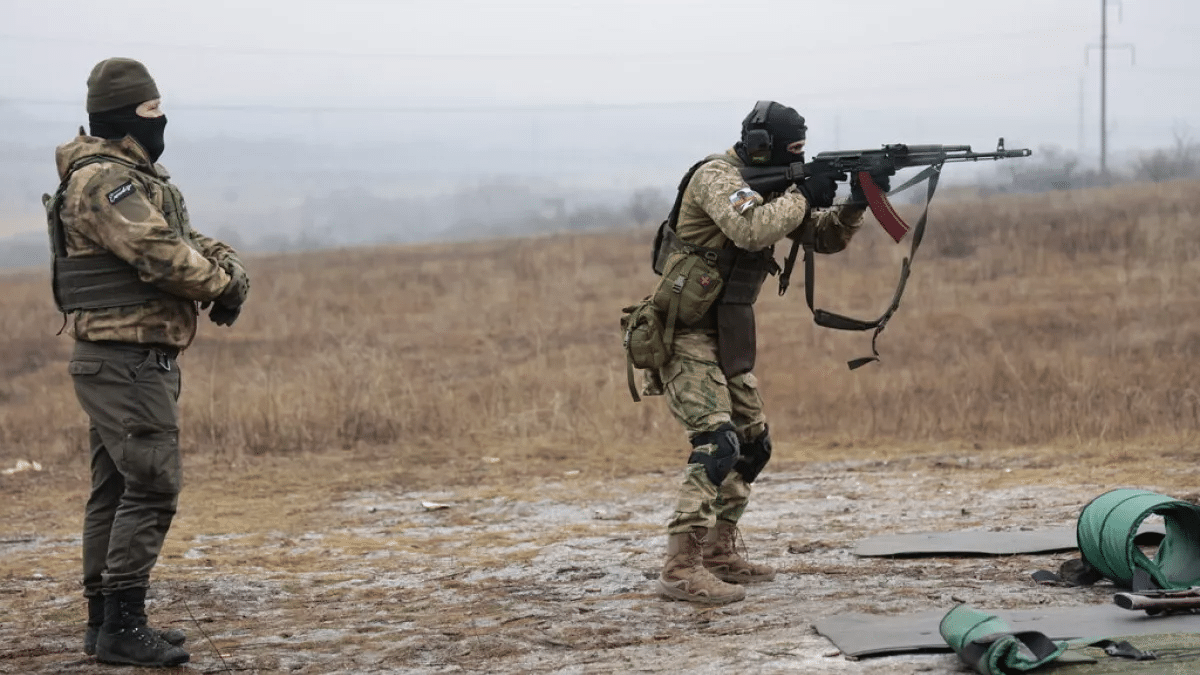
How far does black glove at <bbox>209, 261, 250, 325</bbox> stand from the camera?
4930mm

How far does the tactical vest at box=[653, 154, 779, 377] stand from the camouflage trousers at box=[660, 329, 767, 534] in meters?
0.06

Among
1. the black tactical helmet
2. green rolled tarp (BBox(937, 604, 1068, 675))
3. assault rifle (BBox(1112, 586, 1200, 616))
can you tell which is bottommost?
assault rifle (BBox(1112, 586, 1200, 616))

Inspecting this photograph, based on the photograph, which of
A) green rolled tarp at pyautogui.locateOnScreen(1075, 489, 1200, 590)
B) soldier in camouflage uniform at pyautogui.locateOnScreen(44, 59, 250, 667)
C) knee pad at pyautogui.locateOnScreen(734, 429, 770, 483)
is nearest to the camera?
soldier in camouflage uniform at pyautogui.locateOnScreen(44, 59, 250, 667)

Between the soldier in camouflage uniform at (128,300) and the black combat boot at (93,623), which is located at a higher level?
the soldier in camouflage uniform at (128,300)

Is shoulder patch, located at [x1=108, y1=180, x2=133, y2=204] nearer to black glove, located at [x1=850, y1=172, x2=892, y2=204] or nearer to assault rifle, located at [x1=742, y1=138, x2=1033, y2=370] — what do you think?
assault rifle, located at [x1=742, y1=138, x2=1033, y2=370]

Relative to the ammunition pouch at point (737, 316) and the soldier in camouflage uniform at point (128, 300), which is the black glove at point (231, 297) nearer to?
the soldier in camouflage uniform at point (128, 300)

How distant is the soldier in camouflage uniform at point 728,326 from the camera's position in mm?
5543

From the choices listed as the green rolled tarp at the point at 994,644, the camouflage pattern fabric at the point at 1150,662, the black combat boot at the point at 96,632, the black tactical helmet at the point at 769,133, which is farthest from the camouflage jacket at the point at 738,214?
the black combat boot at the point at 96,632

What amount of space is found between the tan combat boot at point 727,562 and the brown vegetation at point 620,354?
4600mm

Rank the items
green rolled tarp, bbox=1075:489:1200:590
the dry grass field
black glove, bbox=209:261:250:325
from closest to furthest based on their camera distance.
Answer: black glove, bbox=209:261:250:325 → green rolled tarp, bbox=1075:489:1200:590 → the dry grass field

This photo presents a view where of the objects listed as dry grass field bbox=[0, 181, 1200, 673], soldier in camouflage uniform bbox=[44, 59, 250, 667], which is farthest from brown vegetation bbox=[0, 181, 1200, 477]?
soldier in camouflage uniform bbox=[44, 59, 250, 667]

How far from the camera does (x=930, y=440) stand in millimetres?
11031

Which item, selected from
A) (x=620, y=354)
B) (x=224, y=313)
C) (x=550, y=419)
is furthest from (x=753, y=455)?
(x=620, y=354)

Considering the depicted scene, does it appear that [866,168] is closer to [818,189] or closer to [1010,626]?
[818,189]
